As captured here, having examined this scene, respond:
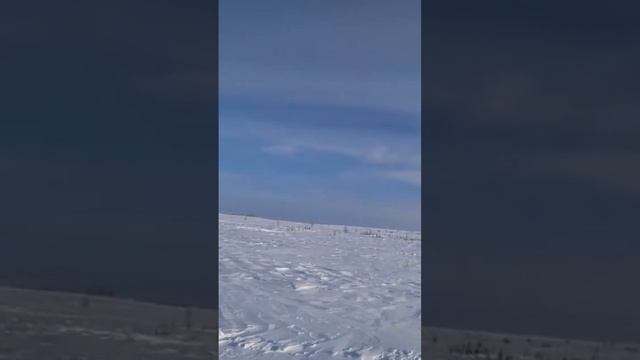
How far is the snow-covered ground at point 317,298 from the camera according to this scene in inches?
145

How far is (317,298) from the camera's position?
476cm

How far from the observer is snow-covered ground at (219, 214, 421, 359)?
367 centimetres
